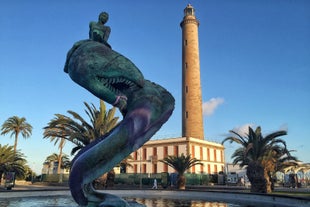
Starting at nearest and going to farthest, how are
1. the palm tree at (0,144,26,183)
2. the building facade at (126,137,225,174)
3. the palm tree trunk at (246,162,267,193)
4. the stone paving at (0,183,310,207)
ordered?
the stone paving at (0,183,310,207), the palm tree trunk at (246,162,267,193), the palm tree at (0,144,26,183), the building facade at (126,137,225,174)

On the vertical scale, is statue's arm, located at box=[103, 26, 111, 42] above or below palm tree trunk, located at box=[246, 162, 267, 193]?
above

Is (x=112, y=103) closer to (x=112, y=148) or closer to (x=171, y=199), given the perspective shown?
(x=112, y=148)

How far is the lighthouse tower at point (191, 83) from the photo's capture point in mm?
49500

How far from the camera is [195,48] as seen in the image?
52.0m

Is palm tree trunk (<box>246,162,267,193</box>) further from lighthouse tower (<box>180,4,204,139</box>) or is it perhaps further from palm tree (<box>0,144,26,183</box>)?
lighthouse tower (<box>180,4,204,139</box>)

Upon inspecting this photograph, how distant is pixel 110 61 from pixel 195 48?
47.0 m

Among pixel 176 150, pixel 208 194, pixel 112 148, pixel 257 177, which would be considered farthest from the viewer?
pixel 176 150

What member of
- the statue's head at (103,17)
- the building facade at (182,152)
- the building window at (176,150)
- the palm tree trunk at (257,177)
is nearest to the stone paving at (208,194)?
the palm tree trunk at (257,177)

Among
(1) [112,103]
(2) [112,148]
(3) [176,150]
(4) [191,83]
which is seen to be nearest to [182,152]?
(3) [176,150]

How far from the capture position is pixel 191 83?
5047 cm

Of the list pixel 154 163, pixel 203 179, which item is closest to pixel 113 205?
pixel 203 179

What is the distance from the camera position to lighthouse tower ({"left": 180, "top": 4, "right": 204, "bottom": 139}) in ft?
162

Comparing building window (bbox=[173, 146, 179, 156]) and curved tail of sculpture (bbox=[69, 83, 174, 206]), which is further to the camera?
building window (bbox=[173, 146, 179, 156])

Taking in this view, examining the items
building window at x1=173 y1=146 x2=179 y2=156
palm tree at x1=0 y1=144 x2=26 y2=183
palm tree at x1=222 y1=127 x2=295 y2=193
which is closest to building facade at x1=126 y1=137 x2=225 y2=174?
building window at x1=173 y1=146 x2=179 y2=156
